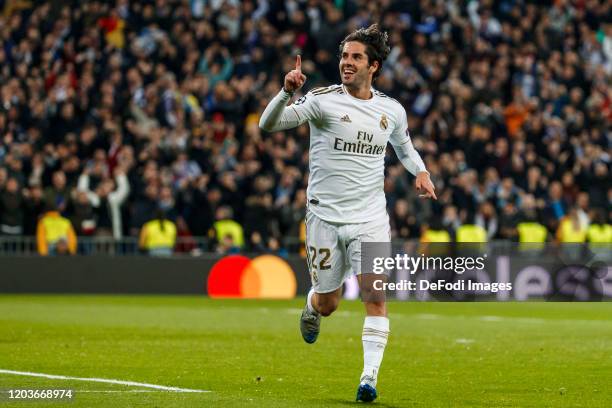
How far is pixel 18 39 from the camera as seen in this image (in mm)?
28469

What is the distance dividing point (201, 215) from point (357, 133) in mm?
16448

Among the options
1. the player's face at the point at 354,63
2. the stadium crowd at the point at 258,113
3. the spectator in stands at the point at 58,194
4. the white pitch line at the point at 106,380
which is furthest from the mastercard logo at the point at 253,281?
the player's face at the point at 354,63

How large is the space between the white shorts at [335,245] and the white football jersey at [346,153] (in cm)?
6

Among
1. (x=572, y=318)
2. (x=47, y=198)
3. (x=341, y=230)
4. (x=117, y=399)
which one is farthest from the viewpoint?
(x=47, y=198)

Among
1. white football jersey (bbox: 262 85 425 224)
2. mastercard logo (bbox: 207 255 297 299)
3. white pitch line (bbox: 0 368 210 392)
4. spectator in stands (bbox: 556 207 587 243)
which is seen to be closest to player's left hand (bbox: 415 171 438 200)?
white football jersey (bbox: 262 85 425 224)

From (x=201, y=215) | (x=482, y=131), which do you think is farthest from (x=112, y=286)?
(x=482, y=131)

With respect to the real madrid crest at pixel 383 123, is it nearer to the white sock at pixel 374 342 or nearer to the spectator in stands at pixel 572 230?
the white sock at pixel 374 342

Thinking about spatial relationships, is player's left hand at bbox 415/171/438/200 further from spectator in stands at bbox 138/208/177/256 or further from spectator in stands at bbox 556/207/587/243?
spectator in stands at bbox 556/207/587/243

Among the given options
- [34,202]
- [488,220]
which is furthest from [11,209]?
[488,220]

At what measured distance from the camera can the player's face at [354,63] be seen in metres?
10.3

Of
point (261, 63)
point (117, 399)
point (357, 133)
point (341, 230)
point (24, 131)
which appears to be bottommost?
point (117, 399)

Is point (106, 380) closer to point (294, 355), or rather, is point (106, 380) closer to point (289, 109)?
point (289, 109)

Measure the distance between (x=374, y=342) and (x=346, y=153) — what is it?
1.45 meters

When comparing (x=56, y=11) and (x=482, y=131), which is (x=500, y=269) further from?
(x=56, y=11)
